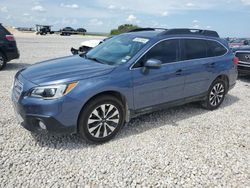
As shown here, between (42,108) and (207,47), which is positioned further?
(207,47)

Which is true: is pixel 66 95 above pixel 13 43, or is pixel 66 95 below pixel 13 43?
below

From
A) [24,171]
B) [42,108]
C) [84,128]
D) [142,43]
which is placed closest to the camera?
[24,171]

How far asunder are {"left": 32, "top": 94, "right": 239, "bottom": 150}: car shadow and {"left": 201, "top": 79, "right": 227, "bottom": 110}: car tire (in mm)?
171

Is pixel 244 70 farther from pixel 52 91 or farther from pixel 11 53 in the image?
pixel 11 53

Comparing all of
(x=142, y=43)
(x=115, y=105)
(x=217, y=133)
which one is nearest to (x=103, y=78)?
(x=115, y=105)

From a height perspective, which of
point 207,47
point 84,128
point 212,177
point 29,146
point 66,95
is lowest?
point 212,177

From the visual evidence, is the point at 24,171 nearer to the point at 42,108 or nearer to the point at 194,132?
the point at 42,108

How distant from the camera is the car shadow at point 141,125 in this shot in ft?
12.5

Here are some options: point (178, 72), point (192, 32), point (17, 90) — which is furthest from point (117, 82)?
point (192, 32)

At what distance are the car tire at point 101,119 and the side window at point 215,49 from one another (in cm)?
263

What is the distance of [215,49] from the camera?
548cm

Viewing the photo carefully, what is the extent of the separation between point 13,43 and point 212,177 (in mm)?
8565

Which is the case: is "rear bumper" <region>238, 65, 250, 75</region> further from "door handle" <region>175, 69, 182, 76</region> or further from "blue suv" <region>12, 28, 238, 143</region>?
"door handle" <region>175, 69, 182, 76</region>

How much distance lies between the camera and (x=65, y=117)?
3.44 meters
